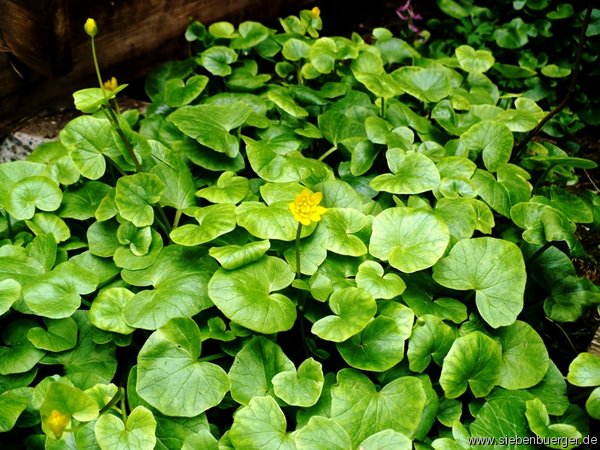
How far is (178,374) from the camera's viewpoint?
60.6 inches

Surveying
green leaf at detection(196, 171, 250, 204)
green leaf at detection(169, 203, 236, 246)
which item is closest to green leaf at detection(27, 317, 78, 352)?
green leaf at detection(169, 203, 236, 246)

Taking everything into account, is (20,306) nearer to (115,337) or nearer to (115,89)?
(115,337)

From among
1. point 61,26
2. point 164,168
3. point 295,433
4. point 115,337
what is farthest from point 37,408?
point 61,26

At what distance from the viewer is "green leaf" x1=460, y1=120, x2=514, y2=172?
2162 mm

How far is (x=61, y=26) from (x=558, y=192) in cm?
183

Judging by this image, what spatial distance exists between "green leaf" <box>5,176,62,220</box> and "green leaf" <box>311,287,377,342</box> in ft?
3.18

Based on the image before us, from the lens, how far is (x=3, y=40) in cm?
217

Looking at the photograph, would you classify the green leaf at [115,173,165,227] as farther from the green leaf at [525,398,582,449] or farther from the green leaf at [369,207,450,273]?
the green leaf at [525,398,582,449]

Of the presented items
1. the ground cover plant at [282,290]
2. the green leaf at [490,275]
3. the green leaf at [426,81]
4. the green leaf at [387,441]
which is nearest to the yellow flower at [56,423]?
the ground cover plant at [282,290]

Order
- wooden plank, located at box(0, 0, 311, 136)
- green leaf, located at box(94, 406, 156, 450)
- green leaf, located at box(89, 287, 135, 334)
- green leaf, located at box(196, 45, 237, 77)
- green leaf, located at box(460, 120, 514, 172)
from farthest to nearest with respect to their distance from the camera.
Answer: green leaf, located at box(196, 45, 237, 77) < wooden plank, located at box(0, 0, 311, 136) < green leaf, located at box(460, 120, 514, 172) < green leaf, located at box(89, 287, 135, 334) < green leaf, located at box(94, 406, 156, 450)

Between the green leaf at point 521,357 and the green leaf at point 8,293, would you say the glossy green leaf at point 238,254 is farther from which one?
the green leaf at point 521,357

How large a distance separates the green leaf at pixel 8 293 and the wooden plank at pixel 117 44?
3.29 ft

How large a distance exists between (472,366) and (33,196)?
4.78 ft

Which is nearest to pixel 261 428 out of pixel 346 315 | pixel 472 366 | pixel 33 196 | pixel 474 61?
pixel 346 315
